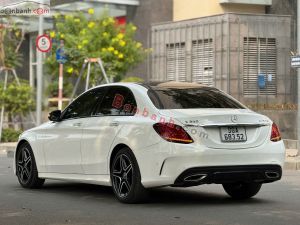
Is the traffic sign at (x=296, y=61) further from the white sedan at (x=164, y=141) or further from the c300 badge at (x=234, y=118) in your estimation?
the c300 badge at (x=234, y=118)

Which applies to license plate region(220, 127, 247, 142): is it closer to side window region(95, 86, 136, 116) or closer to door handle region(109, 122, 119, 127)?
side window region(95, 86, 136, 116)

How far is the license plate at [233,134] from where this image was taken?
30.5 feet

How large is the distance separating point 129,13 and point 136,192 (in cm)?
2234

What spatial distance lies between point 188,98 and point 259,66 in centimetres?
1481

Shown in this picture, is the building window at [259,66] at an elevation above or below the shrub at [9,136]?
above

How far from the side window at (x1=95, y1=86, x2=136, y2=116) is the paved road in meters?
1.13

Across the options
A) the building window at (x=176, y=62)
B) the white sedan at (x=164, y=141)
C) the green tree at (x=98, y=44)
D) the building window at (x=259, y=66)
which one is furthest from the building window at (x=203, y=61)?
the white sedan at (x=164, y=141)

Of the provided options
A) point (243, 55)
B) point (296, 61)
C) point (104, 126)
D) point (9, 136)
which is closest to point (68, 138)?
point (104, 126)

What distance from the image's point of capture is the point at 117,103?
10312 mm

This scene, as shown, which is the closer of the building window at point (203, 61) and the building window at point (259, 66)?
the building window at point (259, 66)

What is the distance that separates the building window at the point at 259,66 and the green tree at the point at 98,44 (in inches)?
179

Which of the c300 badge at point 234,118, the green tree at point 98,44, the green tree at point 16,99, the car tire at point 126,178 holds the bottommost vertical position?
the car tire at point 126,178

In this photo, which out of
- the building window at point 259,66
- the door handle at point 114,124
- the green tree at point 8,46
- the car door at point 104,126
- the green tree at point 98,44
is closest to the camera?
the door handle at point 114,124

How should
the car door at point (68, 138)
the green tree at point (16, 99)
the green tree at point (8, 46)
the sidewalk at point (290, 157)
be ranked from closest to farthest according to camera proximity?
1. the car door at point (68, 138)
2. the sidewalk at point (290, 157)
3. the green tree at point (16, 99)
4. the green tree at point (8, 46)
